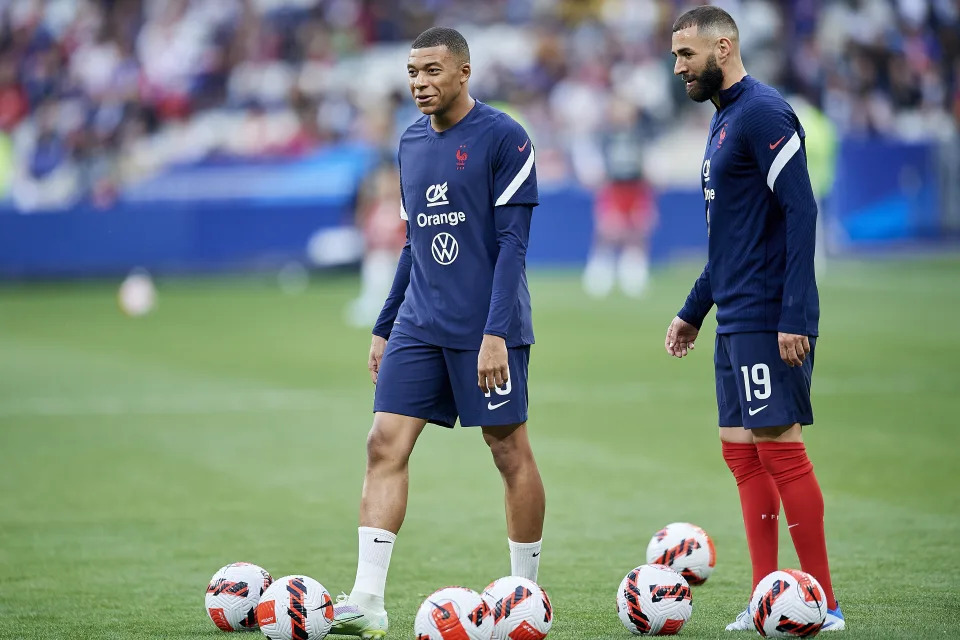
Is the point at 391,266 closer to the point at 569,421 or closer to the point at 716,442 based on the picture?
the point at 569,421

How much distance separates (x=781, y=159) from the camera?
17.7 feet

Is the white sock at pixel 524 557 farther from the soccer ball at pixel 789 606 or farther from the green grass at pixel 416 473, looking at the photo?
the soccer ball at pixel 789 606

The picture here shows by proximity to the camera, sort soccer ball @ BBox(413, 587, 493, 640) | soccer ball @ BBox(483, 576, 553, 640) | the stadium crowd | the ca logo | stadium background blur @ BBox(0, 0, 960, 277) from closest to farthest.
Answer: soccer ball @ BBox(413, 587, 493, 640) < soccer ball @ BBox(483, 576, 553, 640) < the ca logo < stadium background blur @ BBox(0, 0, 960, 277) < the stadium crowd

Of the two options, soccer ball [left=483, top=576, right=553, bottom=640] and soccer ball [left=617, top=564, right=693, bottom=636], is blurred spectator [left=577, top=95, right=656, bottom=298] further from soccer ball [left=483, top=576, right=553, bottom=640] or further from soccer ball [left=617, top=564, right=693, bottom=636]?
soccer ball [left=483, top=576, right=553, bottom=640]

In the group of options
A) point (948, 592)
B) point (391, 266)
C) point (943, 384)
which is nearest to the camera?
point (948, 592)

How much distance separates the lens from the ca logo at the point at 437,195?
223 inches

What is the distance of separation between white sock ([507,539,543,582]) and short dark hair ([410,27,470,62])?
1.92m

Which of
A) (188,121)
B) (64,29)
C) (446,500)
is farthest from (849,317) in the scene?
(64,29)

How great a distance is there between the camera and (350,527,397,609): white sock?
5.43 metres

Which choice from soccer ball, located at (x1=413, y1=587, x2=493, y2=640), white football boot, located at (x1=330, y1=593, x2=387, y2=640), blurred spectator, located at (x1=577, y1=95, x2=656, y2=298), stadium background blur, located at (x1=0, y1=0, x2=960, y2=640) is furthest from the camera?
blurred spectator, located at (x1=577, y1=95, x2=656, y2=298)

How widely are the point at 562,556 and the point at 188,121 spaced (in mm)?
22936

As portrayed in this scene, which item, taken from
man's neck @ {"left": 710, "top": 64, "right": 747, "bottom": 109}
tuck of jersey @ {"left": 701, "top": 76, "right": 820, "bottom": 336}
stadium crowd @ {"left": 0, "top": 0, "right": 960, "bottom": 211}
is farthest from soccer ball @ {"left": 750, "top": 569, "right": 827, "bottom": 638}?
stadium crowd @ {"left": 0, "top": 0, "right": 960, "bottom": 211}

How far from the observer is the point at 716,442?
1041 cm

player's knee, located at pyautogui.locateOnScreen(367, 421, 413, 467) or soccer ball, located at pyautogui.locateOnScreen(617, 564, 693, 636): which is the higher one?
player's knee, located at pyautogui.locateOnScreen(367, 421, 413, 467)
